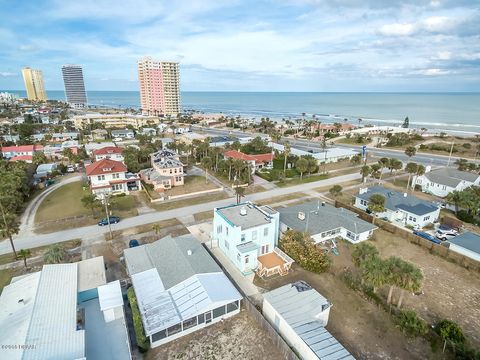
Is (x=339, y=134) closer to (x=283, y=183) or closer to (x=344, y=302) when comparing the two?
(x=283, y=183)

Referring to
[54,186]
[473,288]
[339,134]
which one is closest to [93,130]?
[54,186]

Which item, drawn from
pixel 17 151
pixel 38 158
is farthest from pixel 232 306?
pixel 17 151

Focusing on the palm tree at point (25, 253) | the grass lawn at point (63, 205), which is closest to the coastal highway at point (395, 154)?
the grass lawn at point (63, 205)

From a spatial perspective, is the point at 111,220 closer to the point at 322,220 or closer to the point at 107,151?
the point at 322,220

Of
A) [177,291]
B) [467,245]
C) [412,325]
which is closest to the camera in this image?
[412,325]

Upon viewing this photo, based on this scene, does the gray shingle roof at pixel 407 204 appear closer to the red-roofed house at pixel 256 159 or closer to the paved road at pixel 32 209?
the red-roofed house at pixel 256 159

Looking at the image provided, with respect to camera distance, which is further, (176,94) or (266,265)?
(176,94)
